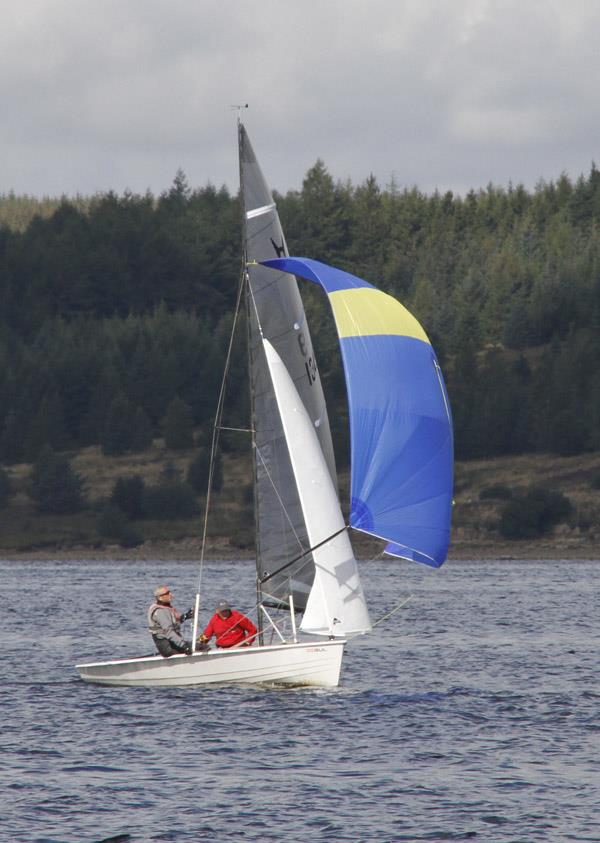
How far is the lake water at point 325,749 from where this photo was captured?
21812mm

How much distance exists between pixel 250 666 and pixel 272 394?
540cm

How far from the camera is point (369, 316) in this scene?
1169 inches

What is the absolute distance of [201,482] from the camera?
126 m

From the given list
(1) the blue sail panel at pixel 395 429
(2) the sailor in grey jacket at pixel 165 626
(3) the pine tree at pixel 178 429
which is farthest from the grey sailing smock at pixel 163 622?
(3) the pine tree at pixel 178 429

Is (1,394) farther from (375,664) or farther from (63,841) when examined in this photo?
(63,841)

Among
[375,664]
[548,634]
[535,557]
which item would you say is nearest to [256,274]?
[375,664]

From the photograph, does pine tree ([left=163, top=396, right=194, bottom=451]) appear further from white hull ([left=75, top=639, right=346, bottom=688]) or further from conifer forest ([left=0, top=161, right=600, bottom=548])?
white hull ([left=75, top=639, right=346, bottom=688])

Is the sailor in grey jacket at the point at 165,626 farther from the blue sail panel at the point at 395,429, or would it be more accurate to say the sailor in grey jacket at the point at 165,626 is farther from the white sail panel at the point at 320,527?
the blue sail panel at the point at 395,429

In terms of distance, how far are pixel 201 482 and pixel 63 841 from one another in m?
106

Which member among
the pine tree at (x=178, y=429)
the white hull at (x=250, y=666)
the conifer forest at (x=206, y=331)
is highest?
the conifer forest at (x=206, y=331)

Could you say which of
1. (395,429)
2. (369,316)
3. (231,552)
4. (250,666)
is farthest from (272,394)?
(231,552)

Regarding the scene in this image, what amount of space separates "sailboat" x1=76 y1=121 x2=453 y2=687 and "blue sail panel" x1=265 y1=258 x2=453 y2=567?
0.06ft

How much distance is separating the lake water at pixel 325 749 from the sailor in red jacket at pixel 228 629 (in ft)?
3.97

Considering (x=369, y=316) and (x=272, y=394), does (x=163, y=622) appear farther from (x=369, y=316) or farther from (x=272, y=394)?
(x=369, y=316)
